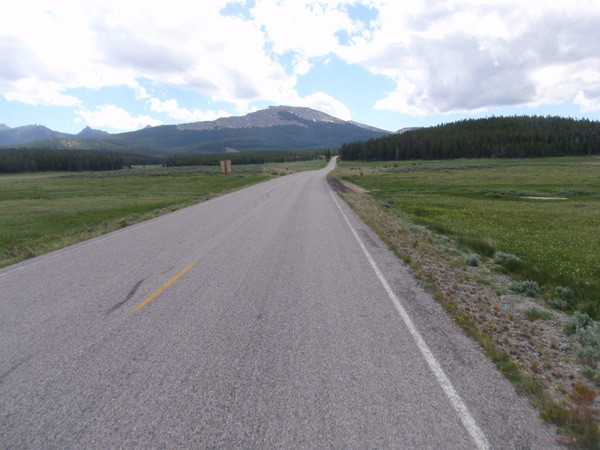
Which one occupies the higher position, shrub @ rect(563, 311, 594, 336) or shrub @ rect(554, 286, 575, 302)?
shrub @ rect(563, 311, 594, 336)

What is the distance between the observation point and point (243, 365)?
165 inches

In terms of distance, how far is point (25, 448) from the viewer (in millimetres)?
3012

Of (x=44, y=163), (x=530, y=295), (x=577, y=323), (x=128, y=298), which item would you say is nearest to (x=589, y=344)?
(x=577, y=323)

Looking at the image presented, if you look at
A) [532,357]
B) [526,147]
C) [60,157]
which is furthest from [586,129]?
[60,157]

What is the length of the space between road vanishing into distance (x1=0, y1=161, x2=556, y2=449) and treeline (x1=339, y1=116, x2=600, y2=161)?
13611 cm

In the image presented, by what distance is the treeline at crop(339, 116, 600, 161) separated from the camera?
Answer: 392ft

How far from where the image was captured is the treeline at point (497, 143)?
392 feet

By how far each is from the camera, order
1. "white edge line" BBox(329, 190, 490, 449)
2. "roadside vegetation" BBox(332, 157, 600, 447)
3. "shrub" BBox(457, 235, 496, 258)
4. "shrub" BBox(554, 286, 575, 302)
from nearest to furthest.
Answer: "white edge line" BBox(329, 190, 490, 449) → "roadside vegetation" BBox(332, 157, 600, 447) → "shrub" BBox(554, 286, 575, 302) → "shrub" BBox(457, 235, 496, 258)

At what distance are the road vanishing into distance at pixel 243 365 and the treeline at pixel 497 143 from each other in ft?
447

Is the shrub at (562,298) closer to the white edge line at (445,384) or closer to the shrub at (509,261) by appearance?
the shrub at (509,261)

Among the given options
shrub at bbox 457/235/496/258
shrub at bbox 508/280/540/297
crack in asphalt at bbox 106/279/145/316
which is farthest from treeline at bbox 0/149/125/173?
shrub at bbox 508/280/540/297

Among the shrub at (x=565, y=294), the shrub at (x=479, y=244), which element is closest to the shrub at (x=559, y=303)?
the shrub at (x=565, y=294)

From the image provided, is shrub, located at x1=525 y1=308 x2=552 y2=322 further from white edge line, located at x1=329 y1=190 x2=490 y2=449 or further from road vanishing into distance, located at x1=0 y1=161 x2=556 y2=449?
white edge line, located at x1=329 y1=190 x2=490 y2=449

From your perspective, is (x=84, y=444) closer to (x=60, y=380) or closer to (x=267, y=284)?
(x=60, y=380)
